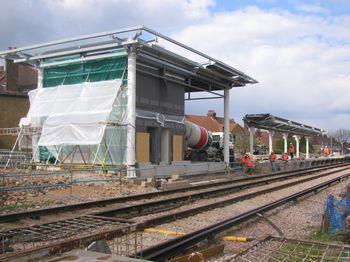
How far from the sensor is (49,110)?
Answer: 28797mm

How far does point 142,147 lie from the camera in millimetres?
27531

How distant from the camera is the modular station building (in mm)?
25875

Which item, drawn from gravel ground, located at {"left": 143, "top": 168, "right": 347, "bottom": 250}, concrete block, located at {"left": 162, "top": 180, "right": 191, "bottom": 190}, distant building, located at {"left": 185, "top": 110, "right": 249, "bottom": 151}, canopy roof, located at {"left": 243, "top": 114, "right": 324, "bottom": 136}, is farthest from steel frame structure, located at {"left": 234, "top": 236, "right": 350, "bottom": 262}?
distant building, located at {"left": 185, "top": 110, "right": 249, "bottom": 151}

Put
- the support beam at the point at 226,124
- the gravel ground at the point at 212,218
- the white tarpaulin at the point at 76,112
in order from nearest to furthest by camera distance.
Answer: the gravel ground at the point at 212,218, the white tarpaulin at the point at 76,112, the support beam at the point at 226,124

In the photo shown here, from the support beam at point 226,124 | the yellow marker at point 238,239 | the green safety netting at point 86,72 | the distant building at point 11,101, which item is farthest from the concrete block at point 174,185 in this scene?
the distant building at point 11,101

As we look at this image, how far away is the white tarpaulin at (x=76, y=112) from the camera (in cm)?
2589

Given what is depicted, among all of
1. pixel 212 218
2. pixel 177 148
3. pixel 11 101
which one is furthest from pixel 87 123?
pixel 11 101

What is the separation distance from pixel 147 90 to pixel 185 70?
3.92 metres

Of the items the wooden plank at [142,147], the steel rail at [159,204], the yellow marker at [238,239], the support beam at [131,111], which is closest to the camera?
the yellow marker at [238,239]

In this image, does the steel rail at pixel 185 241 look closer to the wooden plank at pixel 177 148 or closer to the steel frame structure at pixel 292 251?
the steel frame structure at pixel 292 251

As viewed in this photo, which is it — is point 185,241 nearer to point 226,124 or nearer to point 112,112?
point 112,112

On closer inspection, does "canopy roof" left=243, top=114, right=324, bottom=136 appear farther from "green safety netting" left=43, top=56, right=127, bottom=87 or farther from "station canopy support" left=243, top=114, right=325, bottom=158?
"green safety netting" left=43, top=56, right=127, bottom=87

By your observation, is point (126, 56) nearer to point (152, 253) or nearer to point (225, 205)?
point (225, 205)

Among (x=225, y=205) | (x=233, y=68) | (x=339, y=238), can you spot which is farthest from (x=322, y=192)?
(x=233, y=68)
